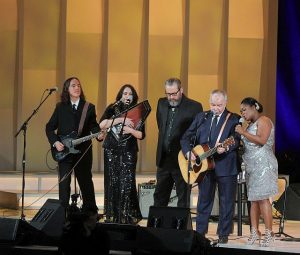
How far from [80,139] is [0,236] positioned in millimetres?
2906

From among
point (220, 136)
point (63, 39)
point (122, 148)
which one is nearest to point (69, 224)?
point (220, 136)

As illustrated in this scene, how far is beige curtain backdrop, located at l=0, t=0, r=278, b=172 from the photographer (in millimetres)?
12852

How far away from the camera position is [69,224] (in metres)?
4.73

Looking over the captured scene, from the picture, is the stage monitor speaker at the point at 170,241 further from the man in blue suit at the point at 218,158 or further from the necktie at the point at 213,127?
the necktie at the point at 213,127

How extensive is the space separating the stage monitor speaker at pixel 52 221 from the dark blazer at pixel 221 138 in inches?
64.5

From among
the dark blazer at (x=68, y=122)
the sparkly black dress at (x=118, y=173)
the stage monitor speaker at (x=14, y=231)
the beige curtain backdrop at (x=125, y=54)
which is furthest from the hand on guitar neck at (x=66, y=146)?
the beige curtain backdrop at (x=125, y=54)

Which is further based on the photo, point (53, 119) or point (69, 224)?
point (53, 119)

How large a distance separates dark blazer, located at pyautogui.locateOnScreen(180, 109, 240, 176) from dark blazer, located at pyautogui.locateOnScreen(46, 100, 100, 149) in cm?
139

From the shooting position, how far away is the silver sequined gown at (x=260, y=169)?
25.5ft

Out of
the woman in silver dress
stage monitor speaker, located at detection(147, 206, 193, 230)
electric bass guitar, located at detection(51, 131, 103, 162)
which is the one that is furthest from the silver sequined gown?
electric bass guitar, located at detection(51, 131, 103, 162)

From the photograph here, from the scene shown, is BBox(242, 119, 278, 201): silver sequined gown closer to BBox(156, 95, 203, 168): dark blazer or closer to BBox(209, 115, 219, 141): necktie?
BBox(209, 115, 219, 141): necktie

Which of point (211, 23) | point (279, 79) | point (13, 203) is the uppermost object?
point (211, 23)

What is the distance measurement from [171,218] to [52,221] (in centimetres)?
109

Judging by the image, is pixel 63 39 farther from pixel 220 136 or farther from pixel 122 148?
pixel 220 136
